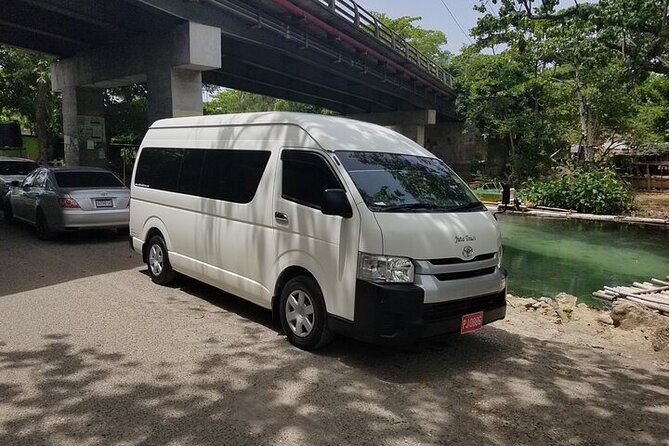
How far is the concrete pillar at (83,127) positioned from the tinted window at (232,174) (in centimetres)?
1438

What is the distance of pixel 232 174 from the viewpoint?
607cm

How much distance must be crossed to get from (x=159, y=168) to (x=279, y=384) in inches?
168

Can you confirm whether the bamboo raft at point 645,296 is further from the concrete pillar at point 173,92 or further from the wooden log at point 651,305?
the concrete pillar at point 173,92

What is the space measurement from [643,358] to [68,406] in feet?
18.5

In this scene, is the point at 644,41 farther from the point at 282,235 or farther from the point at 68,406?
the point at 68,406

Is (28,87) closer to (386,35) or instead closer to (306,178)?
(386,35)

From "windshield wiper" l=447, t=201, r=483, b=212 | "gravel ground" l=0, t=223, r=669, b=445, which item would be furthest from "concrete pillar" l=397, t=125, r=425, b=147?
"windshield wiper" l=447, t=201, r=483, b=212

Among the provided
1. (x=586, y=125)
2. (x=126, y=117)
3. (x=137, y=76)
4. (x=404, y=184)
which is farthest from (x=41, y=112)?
(x=404, y=184)

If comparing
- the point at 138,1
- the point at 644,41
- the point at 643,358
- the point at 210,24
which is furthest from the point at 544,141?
the point at 643,358

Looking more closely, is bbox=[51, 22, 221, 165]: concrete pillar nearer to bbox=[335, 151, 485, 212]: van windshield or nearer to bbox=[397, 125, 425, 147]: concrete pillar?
bbox=[335, 151, 485, 212]: van windshield

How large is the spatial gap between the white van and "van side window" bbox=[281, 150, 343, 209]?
0.04 ft

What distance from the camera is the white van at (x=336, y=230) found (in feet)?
14.7

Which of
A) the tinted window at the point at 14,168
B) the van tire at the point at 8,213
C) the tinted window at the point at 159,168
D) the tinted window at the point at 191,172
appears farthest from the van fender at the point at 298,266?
the tinted window at the point at 14,168

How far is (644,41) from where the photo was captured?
566 inches
